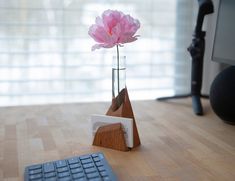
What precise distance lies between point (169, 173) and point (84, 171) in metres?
0.19

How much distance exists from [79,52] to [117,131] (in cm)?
80

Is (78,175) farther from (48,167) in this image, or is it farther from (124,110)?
(124,110)

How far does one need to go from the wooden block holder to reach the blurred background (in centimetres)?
72

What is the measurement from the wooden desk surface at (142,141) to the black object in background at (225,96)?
3cm

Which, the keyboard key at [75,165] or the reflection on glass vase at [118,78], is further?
the reflection on glass vase at [118,78]

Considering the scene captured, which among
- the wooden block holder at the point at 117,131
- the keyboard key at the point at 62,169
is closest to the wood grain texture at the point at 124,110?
the wooden block holder at the point at 117,131

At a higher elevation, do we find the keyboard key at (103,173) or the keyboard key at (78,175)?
the keyboard key at (78,175)

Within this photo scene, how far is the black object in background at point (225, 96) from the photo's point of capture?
1183 millimetres

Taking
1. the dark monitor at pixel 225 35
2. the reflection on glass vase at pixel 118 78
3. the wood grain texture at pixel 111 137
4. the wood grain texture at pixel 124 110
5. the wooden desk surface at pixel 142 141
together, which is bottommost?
the wooden desk surface at pixel 142 141

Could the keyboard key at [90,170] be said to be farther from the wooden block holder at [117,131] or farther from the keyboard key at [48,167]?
the wooden block holder at [117,131]

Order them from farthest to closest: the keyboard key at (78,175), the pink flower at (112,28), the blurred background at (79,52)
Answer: the blurred background at (79,52)
the pink flower at (112,28)
the keyboard key at (78,175)

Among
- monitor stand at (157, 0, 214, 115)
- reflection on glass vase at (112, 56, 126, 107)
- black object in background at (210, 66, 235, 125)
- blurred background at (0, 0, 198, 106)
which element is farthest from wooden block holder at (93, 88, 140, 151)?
blurred background at (0, 0, 198, 106)

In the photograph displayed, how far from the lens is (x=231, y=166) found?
846 millimetres

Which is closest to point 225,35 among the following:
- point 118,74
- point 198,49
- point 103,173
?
point 198,49
